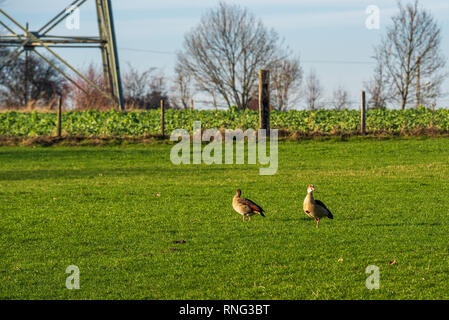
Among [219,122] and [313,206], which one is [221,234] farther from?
[219,122]

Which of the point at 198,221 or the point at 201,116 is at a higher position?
the point at 201,116

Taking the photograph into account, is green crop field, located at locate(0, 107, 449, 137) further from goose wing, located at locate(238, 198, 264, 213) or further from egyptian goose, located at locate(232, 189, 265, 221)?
goose wing, located at locate(238, 198, 264, 213)

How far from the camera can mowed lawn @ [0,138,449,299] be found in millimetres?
8031

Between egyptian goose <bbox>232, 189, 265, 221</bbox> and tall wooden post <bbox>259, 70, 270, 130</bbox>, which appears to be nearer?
egyptian goose <bbox>232, 189, 265, 221</bbox>

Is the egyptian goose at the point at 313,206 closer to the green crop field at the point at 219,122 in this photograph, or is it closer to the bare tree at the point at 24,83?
the green crop field at the point at 219,122

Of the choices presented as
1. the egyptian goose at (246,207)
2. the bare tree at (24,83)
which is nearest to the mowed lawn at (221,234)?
the egyptian goose at (246,207)

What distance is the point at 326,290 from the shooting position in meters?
7.73

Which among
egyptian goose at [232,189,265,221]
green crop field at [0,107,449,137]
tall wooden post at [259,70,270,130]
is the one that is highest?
tall wooden post at [259,70,270,130]

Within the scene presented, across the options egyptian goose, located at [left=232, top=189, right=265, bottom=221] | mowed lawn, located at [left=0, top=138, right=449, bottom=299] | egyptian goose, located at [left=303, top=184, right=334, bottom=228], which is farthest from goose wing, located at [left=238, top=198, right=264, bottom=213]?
egyptian goose, located at [left=303, top=184, right=334, bottom=228]

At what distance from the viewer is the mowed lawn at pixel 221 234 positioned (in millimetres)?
8031

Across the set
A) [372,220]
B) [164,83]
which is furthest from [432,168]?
[164,83]
